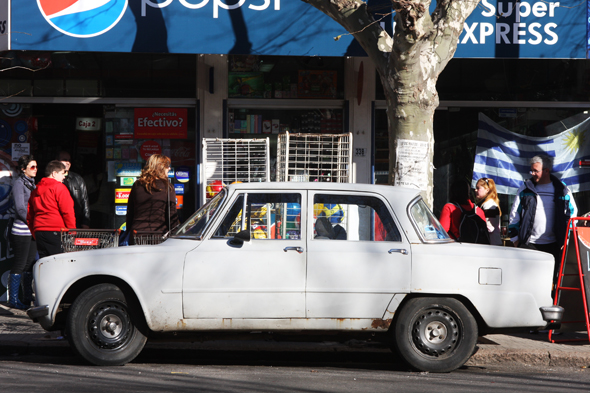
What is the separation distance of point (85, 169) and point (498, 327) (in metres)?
6.89

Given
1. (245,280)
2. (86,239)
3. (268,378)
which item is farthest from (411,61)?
(86,239)

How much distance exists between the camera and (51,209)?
26.4 ft

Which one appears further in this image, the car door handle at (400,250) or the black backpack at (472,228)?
the black backpack at (472,228)

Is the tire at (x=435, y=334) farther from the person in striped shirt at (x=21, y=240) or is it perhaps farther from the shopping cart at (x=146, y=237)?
the person in striped shirt at (x=21, y=240)

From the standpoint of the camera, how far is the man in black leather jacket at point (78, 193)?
916 cm

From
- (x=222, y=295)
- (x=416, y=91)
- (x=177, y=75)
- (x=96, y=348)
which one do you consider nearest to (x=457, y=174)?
(x=416, y=91)

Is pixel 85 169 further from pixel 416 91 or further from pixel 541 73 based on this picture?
pixel 541 73

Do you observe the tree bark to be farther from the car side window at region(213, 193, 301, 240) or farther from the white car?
the car side window at region(213, 193, 301, 240)

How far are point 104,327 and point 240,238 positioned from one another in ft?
4.91

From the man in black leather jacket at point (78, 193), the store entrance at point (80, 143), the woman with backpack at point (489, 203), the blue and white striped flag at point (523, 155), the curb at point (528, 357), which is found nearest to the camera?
the curb at point (528, 357)

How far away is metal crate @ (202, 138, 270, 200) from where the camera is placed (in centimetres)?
904

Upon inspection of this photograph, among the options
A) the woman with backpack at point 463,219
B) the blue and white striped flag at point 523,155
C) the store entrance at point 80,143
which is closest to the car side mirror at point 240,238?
the woman with backpack at point 463,219

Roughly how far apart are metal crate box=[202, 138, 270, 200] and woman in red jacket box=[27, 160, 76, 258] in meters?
2.02

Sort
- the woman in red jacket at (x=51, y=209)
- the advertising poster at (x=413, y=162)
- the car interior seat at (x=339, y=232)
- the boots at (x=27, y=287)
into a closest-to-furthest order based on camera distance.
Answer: the car interior seat at (x=339, y=232), the advertising poster at (x=413, y=162), the woman in red jacket at (x=51, y=209), the boots at (x=27, y=287)
